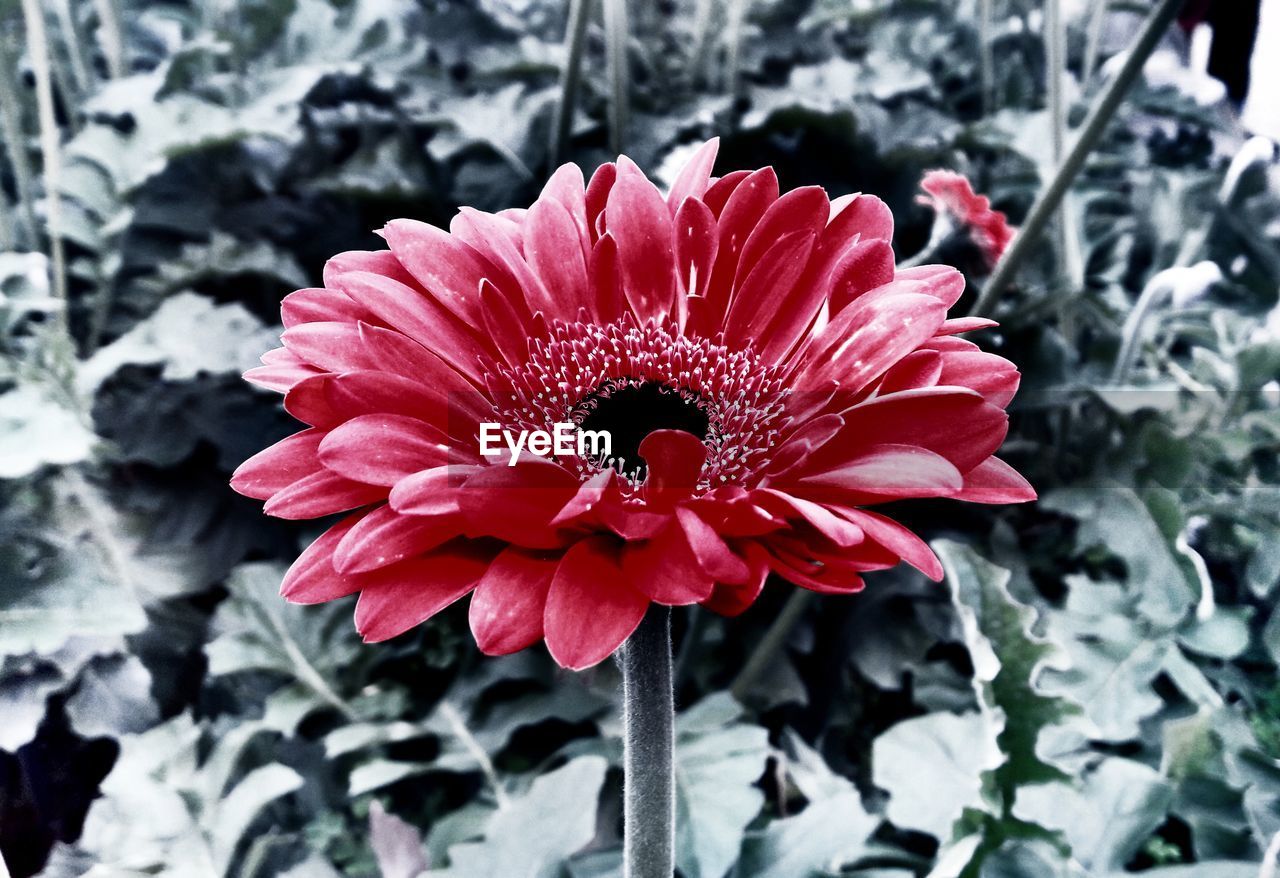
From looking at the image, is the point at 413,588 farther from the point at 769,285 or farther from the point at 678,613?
the point at 678,613

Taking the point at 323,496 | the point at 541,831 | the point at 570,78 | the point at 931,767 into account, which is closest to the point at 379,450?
the point at 323,496

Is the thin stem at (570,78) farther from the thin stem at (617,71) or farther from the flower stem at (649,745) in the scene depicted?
the flower stem at (649,745)

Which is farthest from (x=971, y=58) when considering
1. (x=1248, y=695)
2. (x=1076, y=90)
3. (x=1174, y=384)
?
(x=1248, y=695)

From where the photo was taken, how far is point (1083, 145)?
0.49m

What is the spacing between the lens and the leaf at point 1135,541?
556 mm

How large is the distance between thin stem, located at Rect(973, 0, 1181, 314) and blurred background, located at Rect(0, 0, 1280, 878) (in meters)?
0.01

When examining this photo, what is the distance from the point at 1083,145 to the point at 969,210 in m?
0.07

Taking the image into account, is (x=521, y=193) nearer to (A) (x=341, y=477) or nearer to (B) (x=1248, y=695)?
(A) (x=341, y=477)

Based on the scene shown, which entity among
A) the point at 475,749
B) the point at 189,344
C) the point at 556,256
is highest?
the point at 556,256

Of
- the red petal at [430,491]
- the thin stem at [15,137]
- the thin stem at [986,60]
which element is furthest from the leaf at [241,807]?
the thin stem at [986,60]

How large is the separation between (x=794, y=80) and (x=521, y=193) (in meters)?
0.26

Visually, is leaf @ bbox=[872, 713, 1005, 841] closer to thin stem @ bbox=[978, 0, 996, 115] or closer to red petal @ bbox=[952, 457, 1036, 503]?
red petal @ bbox=[952, 457, 1036, 503]

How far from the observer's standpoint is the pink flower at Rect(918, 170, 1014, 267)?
52 centimetres

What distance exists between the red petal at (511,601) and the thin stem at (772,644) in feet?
1.09
